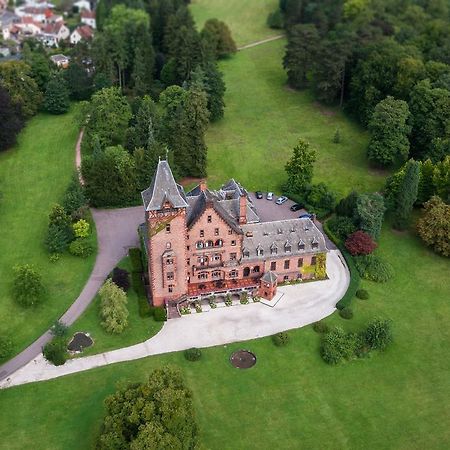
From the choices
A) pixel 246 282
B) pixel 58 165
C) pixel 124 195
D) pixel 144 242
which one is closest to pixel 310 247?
pixel 246 282

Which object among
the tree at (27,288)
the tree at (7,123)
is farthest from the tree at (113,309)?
the tree at (7,123)

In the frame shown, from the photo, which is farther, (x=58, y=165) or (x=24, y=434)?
(x=58, y=165)

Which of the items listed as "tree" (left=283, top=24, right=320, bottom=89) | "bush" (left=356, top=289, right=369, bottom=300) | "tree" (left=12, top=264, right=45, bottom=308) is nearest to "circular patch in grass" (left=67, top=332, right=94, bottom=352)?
"tree" (left=12, top=264, right=45, bottom=308)

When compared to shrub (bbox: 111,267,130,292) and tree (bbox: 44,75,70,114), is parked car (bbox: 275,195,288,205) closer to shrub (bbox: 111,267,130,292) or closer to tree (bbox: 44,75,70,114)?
shrub (bbox: 111,267,130,292)

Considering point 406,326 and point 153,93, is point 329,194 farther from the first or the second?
point 153,93

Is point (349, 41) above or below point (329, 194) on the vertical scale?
above

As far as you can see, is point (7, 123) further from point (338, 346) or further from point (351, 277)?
point (338, 346)

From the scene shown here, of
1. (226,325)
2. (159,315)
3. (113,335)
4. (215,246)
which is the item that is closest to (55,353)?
(113,335)
